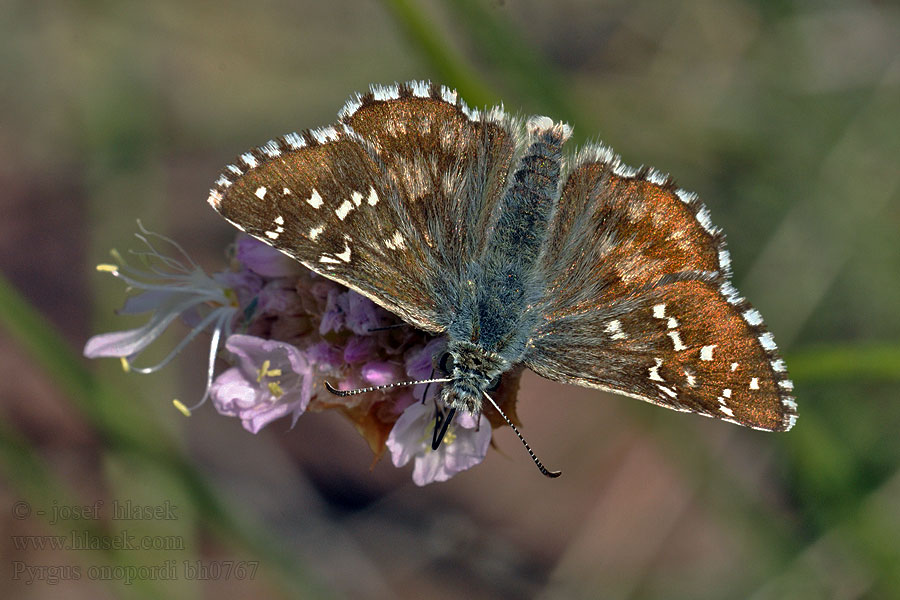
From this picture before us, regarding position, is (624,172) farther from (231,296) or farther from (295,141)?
(231,296)

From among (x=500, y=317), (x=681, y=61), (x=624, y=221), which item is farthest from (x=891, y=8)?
(x=500, y=317)

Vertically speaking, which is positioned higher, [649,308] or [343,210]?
[649,308]

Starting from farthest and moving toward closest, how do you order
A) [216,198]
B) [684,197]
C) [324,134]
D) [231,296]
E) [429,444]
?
[231,296] < [429,444] < [684,197] < [324,134] < [216,198]

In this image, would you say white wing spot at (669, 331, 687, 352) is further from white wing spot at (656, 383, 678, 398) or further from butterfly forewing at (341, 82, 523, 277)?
butterfly forewing at (341, 82, 523, 277)

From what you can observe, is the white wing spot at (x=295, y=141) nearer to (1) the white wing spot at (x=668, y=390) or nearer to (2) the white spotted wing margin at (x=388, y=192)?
(2) the white spotted wing margin at (x=388, y=192)

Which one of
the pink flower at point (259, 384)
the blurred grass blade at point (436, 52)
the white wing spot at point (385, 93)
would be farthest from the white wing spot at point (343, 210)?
the blurred grass blade at point (436, 52)

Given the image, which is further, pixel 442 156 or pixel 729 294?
pixel 442 156

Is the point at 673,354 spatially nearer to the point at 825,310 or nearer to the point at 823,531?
the point at 823,531

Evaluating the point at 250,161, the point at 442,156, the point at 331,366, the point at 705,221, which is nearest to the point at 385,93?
the point at 442,156
